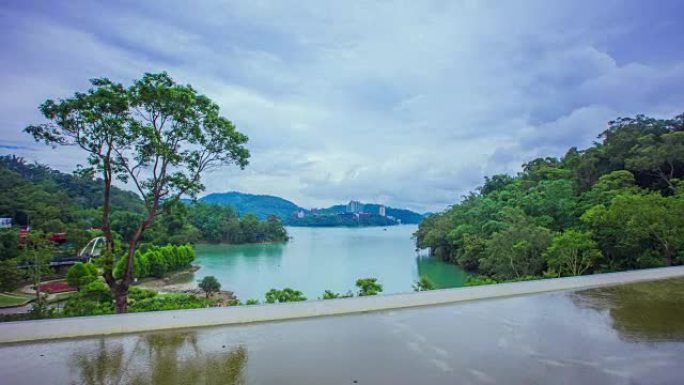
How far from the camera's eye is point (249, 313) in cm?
232

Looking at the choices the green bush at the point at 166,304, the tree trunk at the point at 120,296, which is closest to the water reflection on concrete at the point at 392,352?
the green bush at the point at 166,304

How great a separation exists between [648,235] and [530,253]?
3.92 m

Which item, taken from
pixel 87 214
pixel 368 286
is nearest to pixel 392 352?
pixel 368 286

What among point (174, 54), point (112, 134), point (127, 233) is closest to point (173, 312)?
point (112, 134)

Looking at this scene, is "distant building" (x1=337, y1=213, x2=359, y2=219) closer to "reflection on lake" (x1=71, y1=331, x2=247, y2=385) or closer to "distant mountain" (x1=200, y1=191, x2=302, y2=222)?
"distant mountain" (x1=200, y1=191, x2=302, y2=222)

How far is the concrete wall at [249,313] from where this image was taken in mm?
1996

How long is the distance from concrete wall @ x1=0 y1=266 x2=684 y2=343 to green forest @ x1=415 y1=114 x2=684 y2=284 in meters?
5.75

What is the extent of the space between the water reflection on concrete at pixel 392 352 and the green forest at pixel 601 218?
6.54m

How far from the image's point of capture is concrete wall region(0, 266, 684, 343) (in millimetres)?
1996

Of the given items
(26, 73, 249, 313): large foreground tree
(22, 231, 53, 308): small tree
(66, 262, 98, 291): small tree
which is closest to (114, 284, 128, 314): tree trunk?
(26, 73, 249, 313): large foreground tree

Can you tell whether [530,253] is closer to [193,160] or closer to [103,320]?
[193,160]

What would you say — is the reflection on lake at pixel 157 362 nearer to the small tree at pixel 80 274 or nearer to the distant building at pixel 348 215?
the small tree at pixel 80 274

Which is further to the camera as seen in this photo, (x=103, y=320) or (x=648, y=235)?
(x=648, y=235)

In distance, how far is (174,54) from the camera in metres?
6.22
